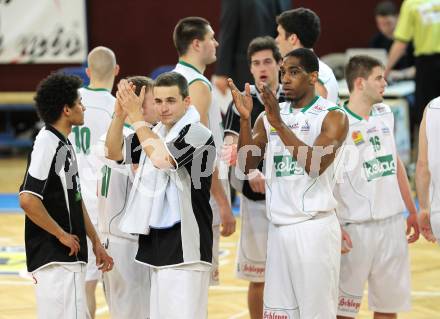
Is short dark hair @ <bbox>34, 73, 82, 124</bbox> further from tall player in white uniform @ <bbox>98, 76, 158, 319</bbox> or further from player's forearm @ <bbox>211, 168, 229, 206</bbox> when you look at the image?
player's forearm @ <bbox>211, 168, 229, 206</bbox>

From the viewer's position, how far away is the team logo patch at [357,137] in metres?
6.11

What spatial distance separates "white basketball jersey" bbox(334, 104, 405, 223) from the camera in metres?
6.06

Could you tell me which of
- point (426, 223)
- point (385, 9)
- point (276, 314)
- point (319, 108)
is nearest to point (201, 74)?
point (319, 108)

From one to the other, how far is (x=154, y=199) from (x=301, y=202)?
0.83 meters

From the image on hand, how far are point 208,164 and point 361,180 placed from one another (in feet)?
4.02

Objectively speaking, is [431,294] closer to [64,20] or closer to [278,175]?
[278,175]

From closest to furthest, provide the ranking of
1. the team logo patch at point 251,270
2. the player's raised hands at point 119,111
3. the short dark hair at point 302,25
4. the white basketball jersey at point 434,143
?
the player's raised hands at point 119,111 < the white basketball jersey at point 434,143 < the short dark hair at point 302,25 < the team logo patch at point 251,270

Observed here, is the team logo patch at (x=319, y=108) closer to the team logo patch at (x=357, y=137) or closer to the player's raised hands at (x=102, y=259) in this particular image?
the team logo patch at (x=357, y=137)

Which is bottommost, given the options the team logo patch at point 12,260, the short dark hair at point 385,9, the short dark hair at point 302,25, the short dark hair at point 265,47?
the team logo patch at point 12,260

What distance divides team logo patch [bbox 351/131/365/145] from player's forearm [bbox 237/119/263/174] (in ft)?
3.04

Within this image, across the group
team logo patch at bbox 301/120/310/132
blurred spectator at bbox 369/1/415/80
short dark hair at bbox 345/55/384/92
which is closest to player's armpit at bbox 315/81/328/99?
short dark hair at bbox 345/55/384/92

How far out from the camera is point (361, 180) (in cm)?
607

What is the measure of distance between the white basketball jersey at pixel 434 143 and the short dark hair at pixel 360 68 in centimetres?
55

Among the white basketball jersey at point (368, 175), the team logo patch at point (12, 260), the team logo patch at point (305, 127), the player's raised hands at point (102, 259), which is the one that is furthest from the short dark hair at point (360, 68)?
the team logo patch at point (12, 260)
